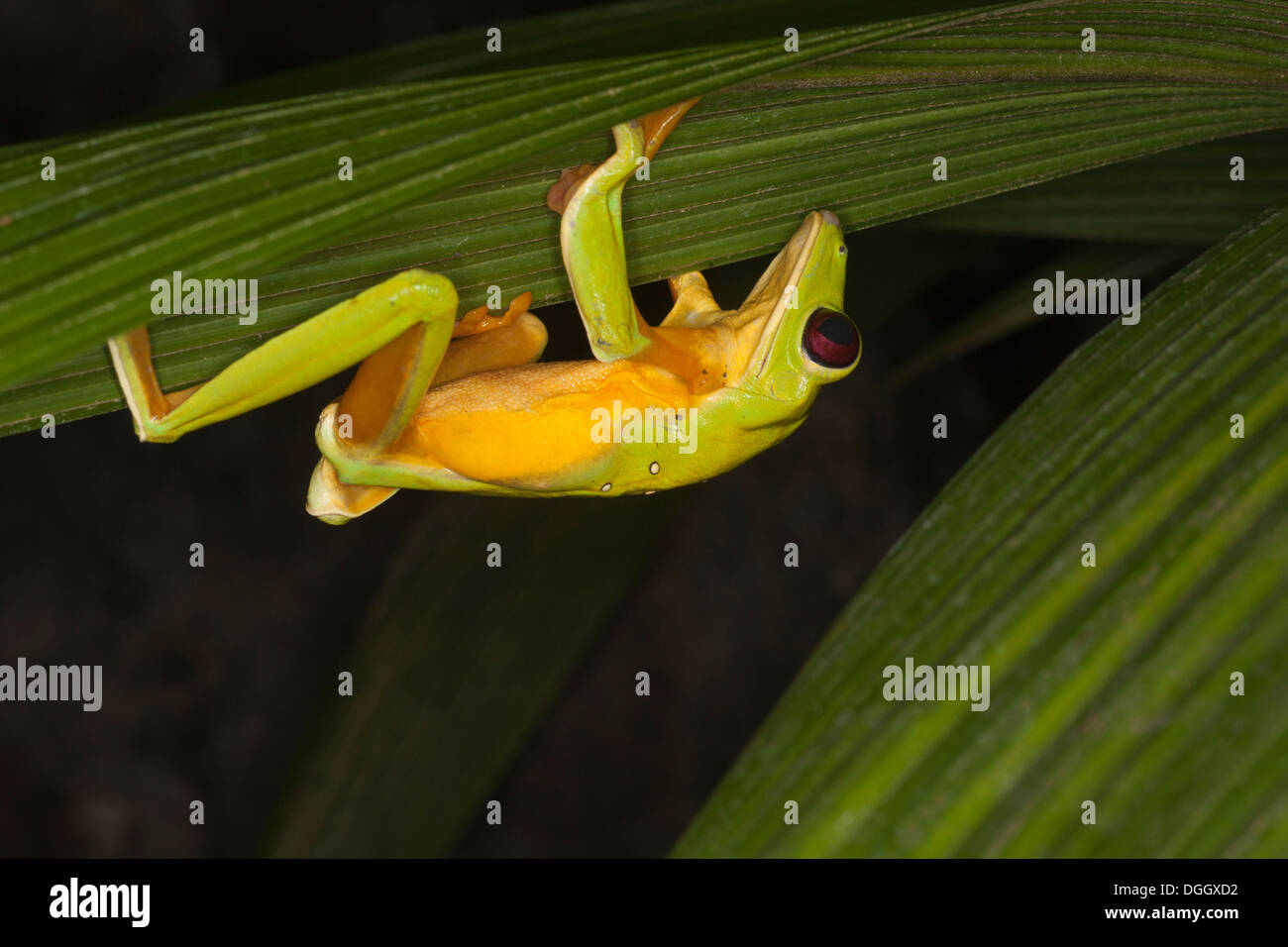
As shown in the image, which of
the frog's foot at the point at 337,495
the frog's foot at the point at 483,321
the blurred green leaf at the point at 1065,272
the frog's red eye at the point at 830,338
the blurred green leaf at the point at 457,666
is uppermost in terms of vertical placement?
the blurred green leaf at the point at 1065,272

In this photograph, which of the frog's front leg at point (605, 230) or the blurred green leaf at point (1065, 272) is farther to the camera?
the blurred green leaf at point (1065, 272)

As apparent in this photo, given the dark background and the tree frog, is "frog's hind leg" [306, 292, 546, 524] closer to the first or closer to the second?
the tree frog

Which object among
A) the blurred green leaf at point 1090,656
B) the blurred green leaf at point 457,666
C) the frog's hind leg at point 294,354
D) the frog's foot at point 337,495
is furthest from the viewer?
the blurred green leaf at point 457,666

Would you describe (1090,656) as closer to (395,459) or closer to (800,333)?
(800,333)

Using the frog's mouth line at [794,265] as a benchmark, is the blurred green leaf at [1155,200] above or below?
above

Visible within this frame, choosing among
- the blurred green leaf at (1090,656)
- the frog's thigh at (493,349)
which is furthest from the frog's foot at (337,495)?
the blurred green leaf at (1090,656)


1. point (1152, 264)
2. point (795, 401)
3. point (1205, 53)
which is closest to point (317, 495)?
point (795, 401)

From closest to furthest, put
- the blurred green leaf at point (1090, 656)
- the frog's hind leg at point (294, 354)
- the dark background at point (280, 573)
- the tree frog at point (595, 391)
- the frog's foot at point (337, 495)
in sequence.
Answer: the blurred green leaf at point (1090, 656), the frog's hind leg at point (294, 354), the tree frog at point (595, 391), the frog's foot at point (337, 495), the dark background at point (280, 573)

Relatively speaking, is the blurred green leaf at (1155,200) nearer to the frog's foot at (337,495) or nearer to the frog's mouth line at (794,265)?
the frog's mouth line at (794,265)
